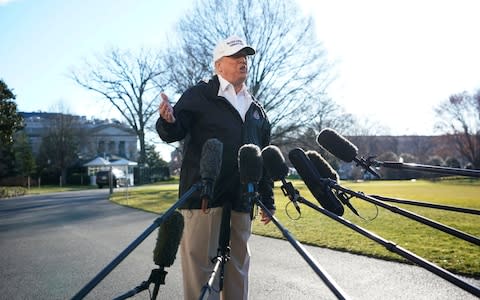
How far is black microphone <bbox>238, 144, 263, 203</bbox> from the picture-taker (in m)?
2.16

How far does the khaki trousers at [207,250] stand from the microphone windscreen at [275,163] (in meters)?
0.79

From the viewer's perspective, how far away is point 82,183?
179ft

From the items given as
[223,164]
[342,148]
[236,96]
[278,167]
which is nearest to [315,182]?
[278,167]

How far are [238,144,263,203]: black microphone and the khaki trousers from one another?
2.52 ft

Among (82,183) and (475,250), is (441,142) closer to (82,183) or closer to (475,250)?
(82,183)

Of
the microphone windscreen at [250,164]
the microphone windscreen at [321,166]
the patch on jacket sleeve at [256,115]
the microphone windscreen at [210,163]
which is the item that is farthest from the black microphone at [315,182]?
the patch on jacket sleeve at [256,115]

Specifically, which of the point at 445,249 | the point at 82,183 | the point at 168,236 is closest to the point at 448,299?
the point at 445,249

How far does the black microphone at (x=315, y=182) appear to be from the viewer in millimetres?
2199

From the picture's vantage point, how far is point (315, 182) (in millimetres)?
2219

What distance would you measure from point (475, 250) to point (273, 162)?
492 cm

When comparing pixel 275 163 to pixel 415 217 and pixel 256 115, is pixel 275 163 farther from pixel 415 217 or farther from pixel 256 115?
pixel 256 115

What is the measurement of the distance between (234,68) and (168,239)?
1372 mm

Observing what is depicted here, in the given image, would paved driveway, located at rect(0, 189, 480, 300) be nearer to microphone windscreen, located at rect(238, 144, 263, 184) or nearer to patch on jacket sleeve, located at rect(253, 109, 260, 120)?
patch on jacket sleeve, located at rect(253, 109, 260, 120)

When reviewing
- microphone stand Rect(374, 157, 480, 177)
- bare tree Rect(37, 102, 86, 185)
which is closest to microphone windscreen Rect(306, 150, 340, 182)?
microphone stand Rect(374, 157, 480, 177)
